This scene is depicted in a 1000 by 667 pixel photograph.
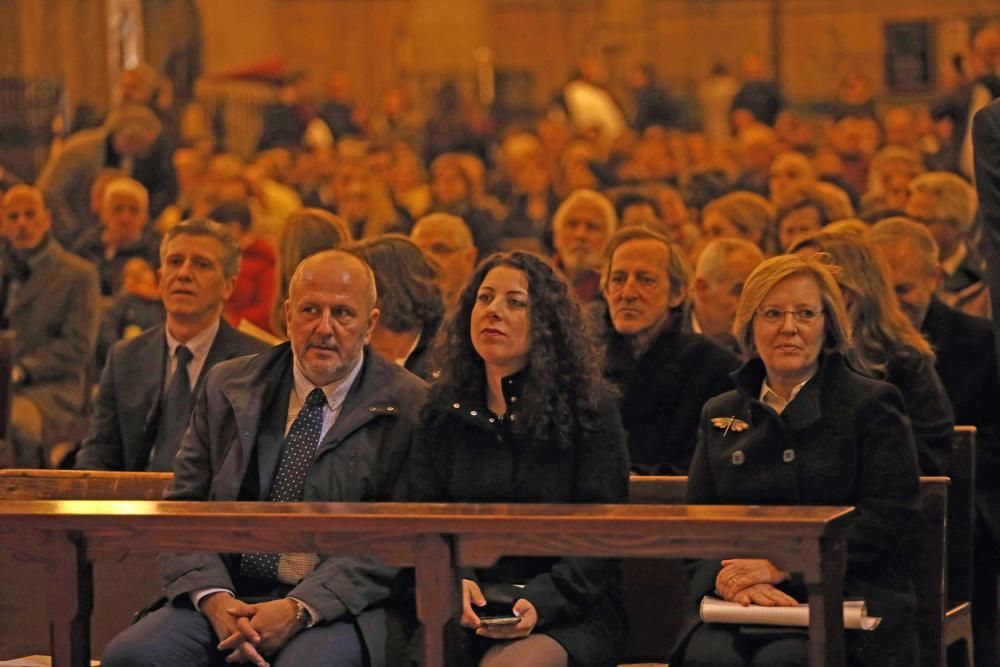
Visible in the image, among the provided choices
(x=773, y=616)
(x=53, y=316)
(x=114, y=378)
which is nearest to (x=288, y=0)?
(x=53, y=316)

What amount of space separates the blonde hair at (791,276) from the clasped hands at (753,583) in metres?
0.74

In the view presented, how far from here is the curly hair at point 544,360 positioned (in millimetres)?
6203

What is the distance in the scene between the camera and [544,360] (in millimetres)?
6301

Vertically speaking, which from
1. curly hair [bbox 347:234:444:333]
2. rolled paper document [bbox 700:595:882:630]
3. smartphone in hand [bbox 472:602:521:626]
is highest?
curly hair [bbox 347:234:444:333]

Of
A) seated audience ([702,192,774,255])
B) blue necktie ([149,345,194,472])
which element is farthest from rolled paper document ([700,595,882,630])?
seated audience ([702,192,774,255])

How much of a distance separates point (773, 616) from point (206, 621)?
5.47 ft

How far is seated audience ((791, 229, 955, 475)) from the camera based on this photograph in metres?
6.87

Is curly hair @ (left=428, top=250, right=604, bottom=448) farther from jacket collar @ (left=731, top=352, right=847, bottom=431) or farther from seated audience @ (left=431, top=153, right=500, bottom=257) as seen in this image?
seated audience @ (left=431, top=153, right=500, bottom=257)

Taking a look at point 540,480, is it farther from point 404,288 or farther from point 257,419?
point 404,288

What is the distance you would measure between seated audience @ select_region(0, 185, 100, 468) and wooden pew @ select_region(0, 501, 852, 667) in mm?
5137

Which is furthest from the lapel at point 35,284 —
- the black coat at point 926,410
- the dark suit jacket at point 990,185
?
the dark suit jacket at point 990,185

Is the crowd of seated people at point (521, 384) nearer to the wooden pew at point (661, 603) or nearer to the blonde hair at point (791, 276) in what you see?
the blonde hair at point (791, 276)

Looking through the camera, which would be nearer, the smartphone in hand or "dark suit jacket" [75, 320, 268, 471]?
the smartphone in hand

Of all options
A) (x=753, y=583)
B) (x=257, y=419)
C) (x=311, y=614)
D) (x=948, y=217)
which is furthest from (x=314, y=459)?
(x=948, y=217)
